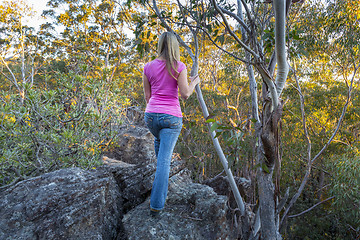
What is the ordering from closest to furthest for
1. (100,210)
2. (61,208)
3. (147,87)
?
(61,208) → (100,210) → (147,87)

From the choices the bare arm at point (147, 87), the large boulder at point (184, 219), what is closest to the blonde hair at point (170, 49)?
the bare arm at point (147, 87)

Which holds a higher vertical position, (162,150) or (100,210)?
(162,150)

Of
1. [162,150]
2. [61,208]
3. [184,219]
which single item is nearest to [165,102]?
[162,150]

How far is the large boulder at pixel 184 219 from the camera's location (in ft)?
6.05

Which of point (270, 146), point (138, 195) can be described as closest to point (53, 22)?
point (138, 195)

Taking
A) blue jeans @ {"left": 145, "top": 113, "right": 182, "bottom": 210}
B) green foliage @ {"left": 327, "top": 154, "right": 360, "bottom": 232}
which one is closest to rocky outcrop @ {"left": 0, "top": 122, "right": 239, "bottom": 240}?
blue jeans @ {"left": 145, "top": 113, "right": 182, "bottom": 210}

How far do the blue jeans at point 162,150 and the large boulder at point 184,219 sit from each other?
0.15 meters

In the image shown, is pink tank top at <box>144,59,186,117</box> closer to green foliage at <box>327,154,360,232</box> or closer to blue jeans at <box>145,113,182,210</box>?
blue jeans at <box>145,113,182,210</box>

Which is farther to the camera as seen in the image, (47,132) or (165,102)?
(47,132)

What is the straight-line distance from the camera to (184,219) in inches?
79.8

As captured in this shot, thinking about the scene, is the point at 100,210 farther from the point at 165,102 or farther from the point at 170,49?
the point at 170,49

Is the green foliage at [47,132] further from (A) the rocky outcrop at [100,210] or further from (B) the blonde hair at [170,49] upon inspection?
(B) the blonde hair at [170,49]

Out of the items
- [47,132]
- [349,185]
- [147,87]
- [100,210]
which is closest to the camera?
[100,210]

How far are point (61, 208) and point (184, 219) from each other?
3.38 ft
